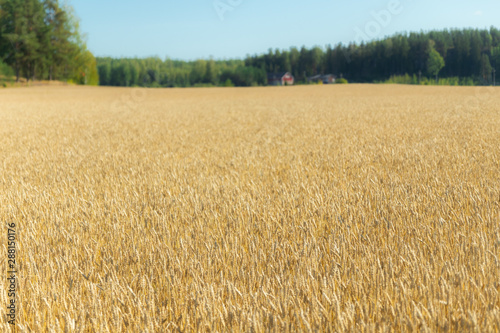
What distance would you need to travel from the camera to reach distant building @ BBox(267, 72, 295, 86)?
4521 inches

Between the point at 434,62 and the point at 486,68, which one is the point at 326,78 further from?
the point at 486,68

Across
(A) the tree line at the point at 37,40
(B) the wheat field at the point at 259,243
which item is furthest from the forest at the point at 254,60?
(B) the wheat field at the point at 259,243

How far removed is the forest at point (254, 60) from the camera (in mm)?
55750

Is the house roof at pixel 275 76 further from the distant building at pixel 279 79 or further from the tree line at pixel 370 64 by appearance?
the tree line at pixel 370 64

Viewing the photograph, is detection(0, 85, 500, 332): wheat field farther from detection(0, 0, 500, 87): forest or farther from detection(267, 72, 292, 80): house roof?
detection(267, 72, 292, 80): house roof

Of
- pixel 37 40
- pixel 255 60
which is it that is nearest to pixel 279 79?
pixel 255 60

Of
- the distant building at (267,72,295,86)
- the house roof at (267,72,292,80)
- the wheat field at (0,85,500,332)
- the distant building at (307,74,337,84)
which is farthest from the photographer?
the house roof at (267,72,292,80)

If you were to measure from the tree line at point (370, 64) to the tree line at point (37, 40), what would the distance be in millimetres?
37501

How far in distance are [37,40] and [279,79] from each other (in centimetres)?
6996

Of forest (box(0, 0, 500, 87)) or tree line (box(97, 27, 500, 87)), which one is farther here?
tree line (box(97, 27, 500, 87))

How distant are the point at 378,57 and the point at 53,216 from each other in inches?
4488

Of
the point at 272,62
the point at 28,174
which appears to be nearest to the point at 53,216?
the point at 28,174

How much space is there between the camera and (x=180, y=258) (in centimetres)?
257

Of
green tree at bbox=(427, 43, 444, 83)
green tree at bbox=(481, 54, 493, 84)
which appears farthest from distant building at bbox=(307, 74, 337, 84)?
green tree at bbox=(481, 54, 493, 84)
